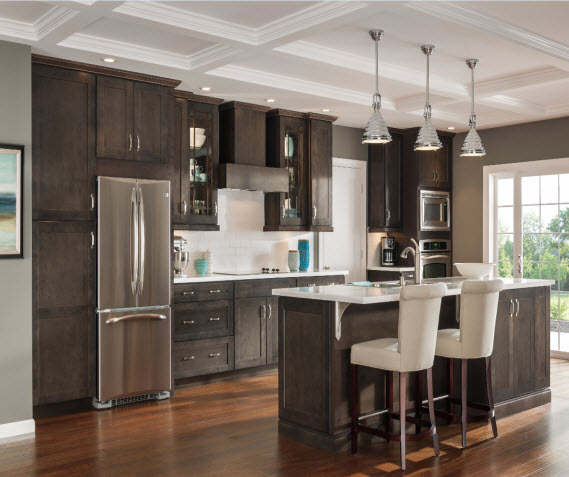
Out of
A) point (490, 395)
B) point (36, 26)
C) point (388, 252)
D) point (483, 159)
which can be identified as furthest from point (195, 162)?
point (483, 159)

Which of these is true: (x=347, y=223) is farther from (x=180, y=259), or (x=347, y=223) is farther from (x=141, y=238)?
(x=141, y=238)

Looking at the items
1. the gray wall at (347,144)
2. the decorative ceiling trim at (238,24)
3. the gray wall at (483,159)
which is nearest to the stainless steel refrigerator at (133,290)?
the decorative ceiling trim at (238,24)

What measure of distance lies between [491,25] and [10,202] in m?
3.35

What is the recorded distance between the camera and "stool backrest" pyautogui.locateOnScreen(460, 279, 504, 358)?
4008 mm

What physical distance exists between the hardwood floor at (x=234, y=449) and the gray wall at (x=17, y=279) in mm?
315

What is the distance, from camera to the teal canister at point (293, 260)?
6723mm

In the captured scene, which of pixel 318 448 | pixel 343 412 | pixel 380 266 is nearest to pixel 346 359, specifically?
pixel 343 412

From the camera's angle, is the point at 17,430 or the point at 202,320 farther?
the point at 202,320

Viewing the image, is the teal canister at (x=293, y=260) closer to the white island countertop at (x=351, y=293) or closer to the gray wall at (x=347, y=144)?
the gray wall at (x=347, y=144)

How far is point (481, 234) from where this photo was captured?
755 cm

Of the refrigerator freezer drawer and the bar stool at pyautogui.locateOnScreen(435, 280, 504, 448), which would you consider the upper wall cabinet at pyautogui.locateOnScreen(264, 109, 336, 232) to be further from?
the bar stool at pyautogui.locateOnScreen(435, 280, 504, 448)

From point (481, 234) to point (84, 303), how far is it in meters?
4.81

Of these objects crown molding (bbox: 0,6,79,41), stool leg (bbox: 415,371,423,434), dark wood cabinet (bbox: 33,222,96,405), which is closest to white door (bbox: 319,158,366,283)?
stool leg (bbox: 415,371,423,434)

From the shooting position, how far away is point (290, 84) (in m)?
5.57
